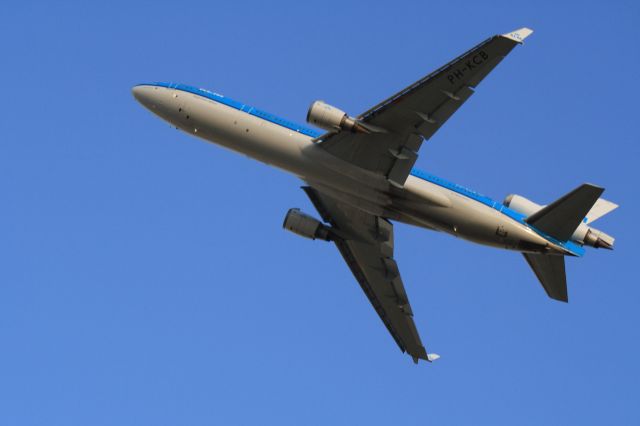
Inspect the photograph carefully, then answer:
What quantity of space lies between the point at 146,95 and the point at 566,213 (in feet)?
82.9

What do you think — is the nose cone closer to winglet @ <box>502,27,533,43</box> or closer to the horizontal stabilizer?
winglet @ <box>502,27,533,43</box>

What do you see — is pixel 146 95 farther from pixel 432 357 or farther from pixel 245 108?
pixel 432 357

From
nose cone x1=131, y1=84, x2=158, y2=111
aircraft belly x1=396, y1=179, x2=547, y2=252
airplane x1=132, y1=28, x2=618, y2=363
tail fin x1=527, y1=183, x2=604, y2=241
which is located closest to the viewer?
tail fin x1=527, y1=183, x2=604, y2=241

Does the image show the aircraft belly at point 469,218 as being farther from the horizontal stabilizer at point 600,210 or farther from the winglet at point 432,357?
the winglet at point 432,357

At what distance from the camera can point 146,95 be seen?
2189 inches

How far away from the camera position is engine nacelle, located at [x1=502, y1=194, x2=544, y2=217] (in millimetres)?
52125

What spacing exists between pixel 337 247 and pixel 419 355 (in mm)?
8930

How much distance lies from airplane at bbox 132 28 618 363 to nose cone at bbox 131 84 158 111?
0.45 meters

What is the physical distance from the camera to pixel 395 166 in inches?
1988

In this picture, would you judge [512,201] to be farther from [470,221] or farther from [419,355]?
[419,355]

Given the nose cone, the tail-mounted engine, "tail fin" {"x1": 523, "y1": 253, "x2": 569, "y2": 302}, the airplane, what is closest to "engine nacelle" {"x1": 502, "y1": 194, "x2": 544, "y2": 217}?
the airplane

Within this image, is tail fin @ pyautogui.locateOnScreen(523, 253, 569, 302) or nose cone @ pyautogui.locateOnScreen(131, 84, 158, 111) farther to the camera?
nose cone @ pyautogui.locateOnScreen(131, 84, 158, 111)

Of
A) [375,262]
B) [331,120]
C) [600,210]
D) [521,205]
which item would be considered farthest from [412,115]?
[375,262]

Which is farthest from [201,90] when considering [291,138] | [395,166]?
[395,166]
